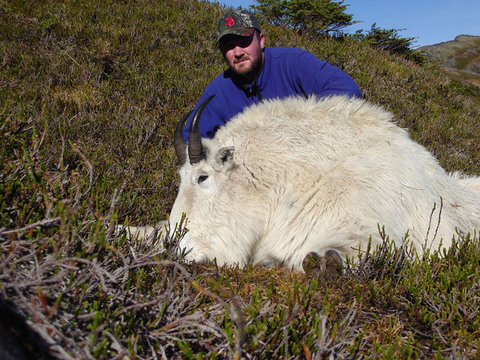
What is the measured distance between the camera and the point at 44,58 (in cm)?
642

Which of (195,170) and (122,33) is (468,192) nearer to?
(195,170)

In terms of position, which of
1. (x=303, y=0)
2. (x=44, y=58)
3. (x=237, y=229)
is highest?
(x=303, y=0)

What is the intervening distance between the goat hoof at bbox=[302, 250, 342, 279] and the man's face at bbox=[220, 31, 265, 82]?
3.14m

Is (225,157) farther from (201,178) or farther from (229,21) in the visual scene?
(229,21)

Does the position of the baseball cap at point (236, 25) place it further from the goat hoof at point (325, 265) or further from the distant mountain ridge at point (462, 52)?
the distant mountain ridge at point (462, 52)

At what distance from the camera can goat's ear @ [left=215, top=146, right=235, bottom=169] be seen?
333cm

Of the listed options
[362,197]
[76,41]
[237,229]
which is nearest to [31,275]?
[237,229]

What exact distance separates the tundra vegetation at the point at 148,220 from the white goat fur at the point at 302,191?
0.90ft

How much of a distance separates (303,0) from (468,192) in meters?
9.68

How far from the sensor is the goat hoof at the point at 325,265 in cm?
266

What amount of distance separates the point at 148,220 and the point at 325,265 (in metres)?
2.22

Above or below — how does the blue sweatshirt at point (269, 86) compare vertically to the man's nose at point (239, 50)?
below

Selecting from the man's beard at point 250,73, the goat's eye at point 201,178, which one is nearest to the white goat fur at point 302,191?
the goat's eye at point 201,178

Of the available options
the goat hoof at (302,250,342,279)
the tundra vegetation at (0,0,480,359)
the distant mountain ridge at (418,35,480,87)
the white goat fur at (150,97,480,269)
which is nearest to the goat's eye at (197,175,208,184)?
the white goat fur at (150,97,480,269)
